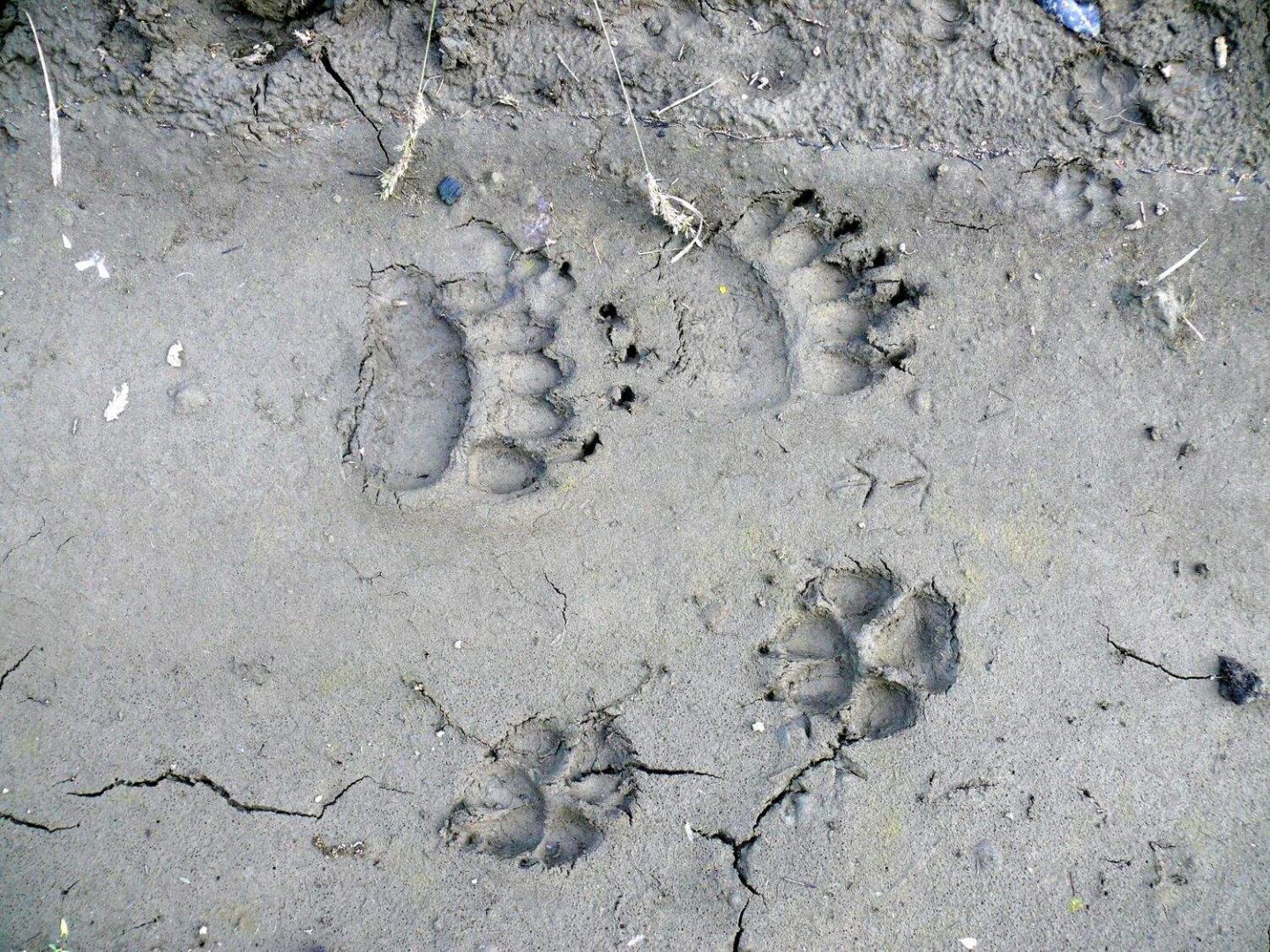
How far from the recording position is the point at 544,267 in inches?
80.1

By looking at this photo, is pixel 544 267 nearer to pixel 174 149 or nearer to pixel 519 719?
pixel 174 149

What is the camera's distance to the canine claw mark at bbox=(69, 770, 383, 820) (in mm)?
1965

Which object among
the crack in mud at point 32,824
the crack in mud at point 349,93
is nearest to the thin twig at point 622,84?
the crack in mud at point 349,93

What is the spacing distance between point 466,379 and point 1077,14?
5.41 ft

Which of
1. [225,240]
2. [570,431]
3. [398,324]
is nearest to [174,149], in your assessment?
[225,240]

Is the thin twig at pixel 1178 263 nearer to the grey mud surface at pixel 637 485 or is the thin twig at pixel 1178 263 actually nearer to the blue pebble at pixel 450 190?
the grey mud surface at pixel 637 485

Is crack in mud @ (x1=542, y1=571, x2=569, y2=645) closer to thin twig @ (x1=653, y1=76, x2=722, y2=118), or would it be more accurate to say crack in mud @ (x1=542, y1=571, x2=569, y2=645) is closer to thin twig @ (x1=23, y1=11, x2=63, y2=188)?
thin twig @ (x1=653, y1=76, x2=722, y2=118)

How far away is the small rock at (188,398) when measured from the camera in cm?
201

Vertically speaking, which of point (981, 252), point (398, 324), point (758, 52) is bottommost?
point (398, 324)

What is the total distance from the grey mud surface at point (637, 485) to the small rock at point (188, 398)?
2 cm

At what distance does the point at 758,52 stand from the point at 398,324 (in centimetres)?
108

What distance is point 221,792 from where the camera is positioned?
1.97 metres

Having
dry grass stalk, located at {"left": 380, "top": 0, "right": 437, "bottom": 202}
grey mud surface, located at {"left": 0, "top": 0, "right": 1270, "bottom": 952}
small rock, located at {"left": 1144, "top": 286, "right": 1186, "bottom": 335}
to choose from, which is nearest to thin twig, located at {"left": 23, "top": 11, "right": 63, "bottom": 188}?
grey mud surface, located at {"left": 0, "top": 0, "right": 1270, "bottom": 952}

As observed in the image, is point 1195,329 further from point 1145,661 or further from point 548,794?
point 548,794
